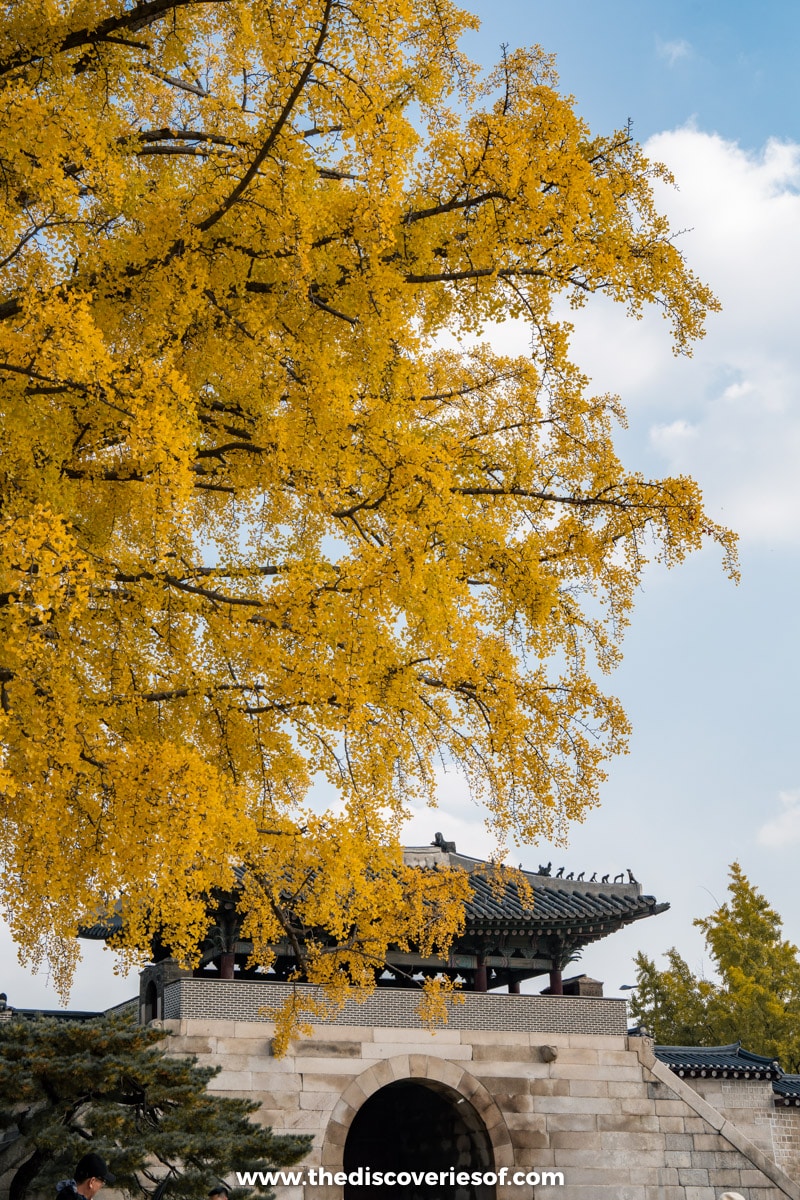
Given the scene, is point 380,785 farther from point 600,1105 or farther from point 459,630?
point 600,1105

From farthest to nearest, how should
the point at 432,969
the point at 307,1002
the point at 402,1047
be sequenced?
the point at 432,969
the point at 402,1047
the point at 307,1002

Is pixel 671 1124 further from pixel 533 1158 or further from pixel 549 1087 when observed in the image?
pixel 533 1158

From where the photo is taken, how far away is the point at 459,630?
8039 millimetres

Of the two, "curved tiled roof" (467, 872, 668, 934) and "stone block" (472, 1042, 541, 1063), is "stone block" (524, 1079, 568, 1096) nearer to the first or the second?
"stone block" (472, 1042, 541, 1063)

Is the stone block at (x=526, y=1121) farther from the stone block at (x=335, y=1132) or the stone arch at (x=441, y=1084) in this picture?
the stone block at (x=335, y=1132)

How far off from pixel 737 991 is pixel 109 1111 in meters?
21.2

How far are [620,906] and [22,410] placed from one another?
14154 millimetres

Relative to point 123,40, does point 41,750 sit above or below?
below

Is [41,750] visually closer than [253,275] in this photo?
Yes

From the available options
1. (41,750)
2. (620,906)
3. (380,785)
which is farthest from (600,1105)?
(41,750)

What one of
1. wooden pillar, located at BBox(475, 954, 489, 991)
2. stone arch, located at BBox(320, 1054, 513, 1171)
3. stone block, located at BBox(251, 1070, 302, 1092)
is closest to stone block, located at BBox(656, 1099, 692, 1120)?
stone arch, located at BBox(320, 1054, 513, 1171)

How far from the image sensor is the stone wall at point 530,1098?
1540 centimetres

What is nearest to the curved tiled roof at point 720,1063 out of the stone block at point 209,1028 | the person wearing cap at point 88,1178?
the stone block at point 209,1028

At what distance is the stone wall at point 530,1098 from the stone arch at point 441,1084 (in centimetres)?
1
